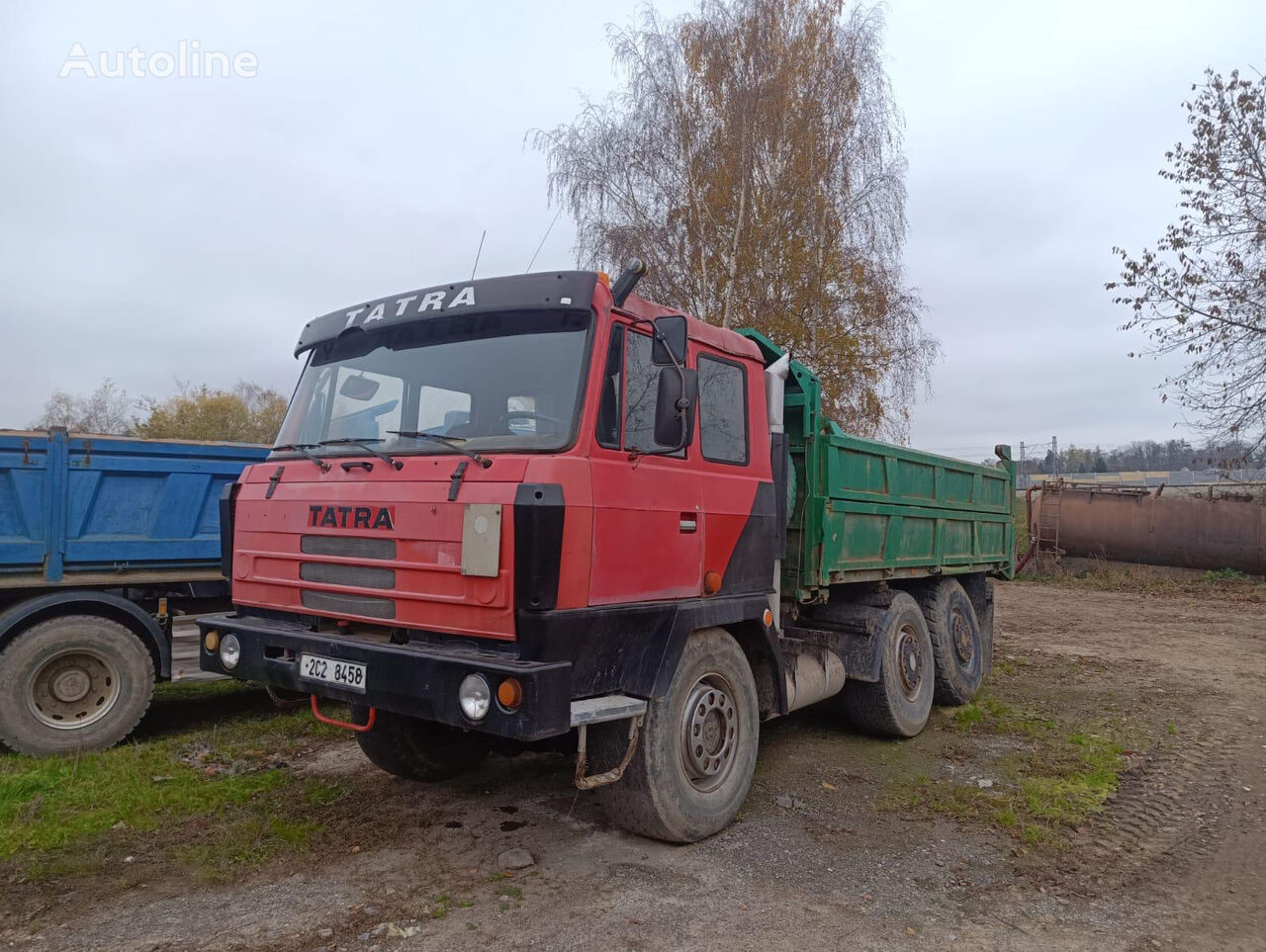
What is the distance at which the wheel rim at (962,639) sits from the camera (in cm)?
738

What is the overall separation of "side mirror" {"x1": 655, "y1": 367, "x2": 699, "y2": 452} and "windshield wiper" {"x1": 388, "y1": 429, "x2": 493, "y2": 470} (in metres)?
0.76

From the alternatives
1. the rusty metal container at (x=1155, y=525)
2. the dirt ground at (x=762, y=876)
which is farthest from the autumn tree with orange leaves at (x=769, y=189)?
the dirt ground at (x=762, y=876)

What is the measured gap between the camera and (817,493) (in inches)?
207

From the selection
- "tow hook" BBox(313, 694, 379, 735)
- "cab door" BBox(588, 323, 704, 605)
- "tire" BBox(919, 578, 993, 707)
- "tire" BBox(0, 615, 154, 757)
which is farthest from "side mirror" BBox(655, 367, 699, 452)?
"tire" BBox(0, 615, 154, 757)

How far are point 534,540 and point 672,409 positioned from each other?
0.88m

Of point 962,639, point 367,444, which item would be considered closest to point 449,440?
point 367,444

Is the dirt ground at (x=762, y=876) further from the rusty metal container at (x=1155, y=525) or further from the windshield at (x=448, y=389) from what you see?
the rusty metal container at (x=1155, y=525)

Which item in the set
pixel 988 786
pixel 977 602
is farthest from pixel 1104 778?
pixel 977 602

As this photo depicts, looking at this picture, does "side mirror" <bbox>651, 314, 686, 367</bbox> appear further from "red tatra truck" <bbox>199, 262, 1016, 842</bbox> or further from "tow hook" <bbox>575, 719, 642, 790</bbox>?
"tow hook" <bbox>575, 719, 642, 790</bbox>

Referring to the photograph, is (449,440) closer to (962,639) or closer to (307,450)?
(307,450)

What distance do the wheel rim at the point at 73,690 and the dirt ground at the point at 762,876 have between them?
4.95 feet

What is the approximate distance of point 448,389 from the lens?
390 centimetres

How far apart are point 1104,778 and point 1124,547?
15.5 metres

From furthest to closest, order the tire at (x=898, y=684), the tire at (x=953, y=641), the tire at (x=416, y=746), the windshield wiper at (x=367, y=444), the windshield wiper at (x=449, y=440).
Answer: the tire at (x=953, y=641), the tire at (x=898, y=684), the tire at (x=416, y=746), the windshield wiper at (x=367, y=444), the windshield wiper at (x=449, y=440)
